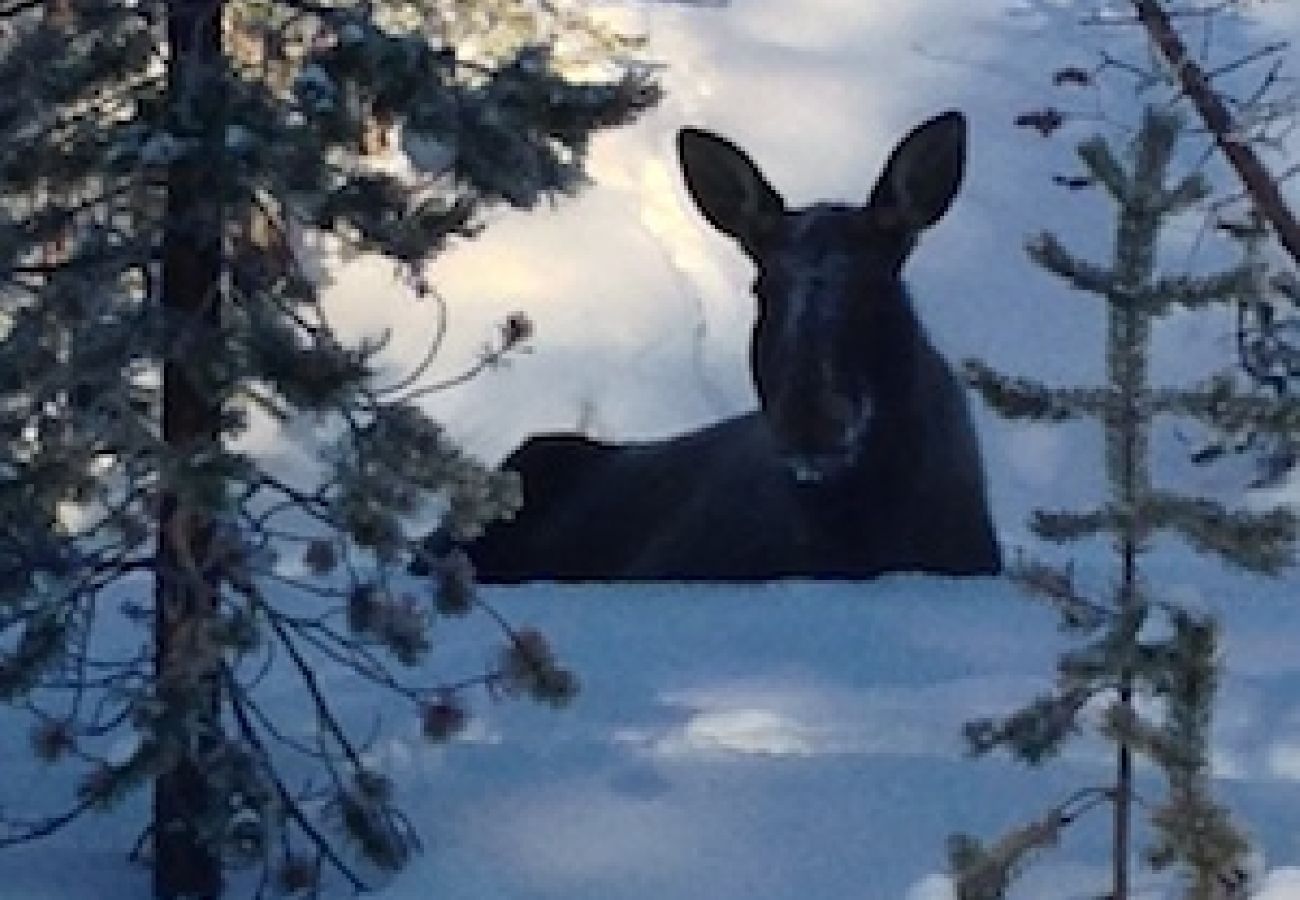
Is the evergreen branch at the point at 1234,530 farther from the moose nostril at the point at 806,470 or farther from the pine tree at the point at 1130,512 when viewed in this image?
the moose nostril at the point at 806,470

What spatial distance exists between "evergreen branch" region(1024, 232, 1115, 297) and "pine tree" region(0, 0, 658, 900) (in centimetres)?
159

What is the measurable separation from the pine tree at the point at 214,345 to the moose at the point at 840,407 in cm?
308

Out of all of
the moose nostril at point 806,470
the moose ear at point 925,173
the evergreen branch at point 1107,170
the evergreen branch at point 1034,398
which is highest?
the moose ear at point 925,173

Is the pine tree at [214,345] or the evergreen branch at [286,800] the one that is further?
the evergreen branch at [286,800]

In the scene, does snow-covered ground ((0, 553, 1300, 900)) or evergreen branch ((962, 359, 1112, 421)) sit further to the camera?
snow-covered ground ((0, 553, 1300, 900))

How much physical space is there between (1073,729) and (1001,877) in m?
0.30

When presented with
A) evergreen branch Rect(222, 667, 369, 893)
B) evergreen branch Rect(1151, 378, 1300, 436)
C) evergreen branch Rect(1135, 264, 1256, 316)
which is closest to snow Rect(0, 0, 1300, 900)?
evergreen branch Rect(222, 667, 369, 893)

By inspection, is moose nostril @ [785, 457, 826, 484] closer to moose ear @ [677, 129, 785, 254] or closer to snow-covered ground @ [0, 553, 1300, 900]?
→ moose ear @ [677, 129, 785, 254]

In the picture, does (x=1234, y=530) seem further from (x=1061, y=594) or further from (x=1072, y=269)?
(x=1072, y=269)

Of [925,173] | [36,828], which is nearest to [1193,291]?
[36,828]

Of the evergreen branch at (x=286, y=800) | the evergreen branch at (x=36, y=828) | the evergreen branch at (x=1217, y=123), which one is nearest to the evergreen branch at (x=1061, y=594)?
the evergreen branch at (x=286, y=800)

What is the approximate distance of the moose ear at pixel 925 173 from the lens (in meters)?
9.18

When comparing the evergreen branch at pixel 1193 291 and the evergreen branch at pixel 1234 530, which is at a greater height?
the evergreen branch at pixel 1193 291

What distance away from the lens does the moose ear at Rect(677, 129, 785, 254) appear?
9625 millimetres
